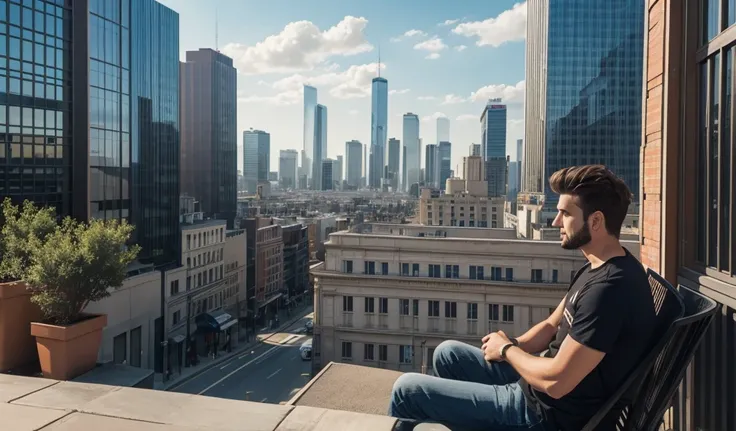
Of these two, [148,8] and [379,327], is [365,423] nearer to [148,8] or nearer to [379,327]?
[379,327]

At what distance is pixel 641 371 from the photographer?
209cm

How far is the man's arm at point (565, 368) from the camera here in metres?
2.11

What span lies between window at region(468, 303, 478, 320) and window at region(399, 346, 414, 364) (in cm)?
405

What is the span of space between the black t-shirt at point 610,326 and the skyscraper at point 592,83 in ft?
374

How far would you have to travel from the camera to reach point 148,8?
144ft

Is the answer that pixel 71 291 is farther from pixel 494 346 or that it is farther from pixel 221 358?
pixel 221 358

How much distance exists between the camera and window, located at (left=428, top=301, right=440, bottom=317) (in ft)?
103

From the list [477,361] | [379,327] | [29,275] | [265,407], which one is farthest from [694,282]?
[379,327]

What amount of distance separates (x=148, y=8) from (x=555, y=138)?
95.0 meters

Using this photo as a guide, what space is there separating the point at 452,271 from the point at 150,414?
29.0 metres

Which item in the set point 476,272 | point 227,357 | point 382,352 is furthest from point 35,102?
point 227,357

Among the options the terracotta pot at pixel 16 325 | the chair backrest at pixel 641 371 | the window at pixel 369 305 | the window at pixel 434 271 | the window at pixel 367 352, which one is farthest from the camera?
the window at pixel 369 305

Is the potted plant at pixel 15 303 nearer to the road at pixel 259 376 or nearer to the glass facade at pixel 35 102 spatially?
the glass facade at pixel 35 102

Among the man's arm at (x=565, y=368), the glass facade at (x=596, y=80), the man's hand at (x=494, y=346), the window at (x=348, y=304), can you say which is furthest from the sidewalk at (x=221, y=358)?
the glass facade at (x=596, y=80)
